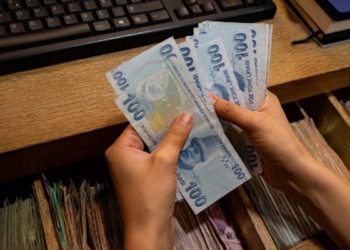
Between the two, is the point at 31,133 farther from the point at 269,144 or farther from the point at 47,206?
the point at 269,144

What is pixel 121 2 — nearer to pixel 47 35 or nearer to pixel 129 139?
pixel 47 35

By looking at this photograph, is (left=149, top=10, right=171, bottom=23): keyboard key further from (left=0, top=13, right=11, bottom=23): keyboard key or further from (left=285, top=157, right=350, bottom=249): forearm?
(left=285, top=157, right=350, bottom=249): forearm

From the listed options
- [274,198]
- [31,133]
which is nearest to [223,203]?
[274,198]

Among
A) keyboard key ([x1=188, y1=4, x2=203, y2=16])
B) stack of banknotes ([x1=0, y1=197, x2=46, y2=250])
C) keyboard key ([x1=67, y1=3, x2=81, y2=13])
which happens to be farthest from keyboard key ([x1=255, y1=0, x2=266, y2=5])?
stack of banknotes ([x1=0, y1=197, x2=46, y2=250])

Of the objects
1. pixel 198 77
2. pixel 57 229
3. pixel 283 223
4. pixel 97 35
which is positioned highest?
pixel 97 35

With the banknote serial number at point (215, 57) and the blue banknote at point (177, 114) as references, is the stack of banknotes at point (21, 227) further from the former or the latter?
the banknote serial number at point (215, 57)

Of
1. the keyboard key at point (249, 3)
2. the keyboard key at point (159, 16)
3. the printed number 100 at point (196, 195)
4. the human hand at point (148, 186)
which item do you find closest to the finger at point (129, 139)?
the human hand at point (148, 186)

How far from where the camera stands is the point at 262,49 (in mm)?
628

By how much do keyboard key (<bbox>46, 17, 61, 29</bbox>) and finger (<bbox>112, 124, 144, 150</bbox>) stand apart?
0.68 ft

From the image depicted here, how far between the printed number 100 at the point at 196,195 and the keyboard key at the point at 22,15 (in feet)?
1.21

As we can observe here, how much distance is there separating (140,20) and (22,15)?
0.19 metres

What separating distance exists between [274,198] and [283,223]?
50mm

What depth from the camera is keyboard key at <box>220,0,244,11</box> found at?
71 centimetres

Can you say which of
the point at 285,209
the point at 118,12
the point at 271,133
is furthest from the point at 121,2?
the point at 285,209
